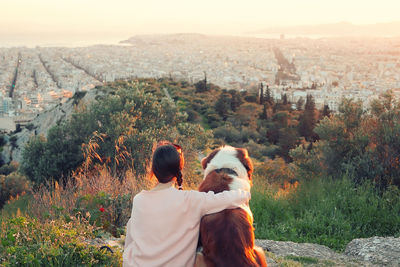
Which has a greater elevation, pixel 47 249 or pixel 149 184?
pixel 47 249

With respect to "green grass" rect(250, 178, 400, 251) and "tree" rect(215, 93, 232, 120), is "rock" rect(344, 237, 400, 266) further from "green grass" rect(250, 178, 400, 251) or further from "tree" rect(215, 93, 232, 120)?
Answer: "tree" rect(215, 93, 232, 120)

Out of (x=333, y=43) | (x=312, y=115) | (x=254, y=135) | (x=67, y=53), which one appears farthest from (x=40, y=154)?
(x=333, y=43)

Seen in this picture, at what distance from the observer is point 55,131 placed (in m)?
10.8

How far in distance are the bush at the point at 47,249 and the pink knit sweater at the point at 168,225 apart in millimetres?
913

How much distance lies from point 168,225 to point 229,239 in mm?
421

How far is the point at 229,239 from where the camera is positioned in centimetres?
215

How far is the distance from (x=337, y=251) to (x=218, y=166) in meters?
2.79

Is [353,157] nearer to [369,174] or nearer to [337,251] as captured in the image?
[369,174]

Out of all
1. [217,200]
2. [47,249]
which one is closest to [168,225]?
[217,200]

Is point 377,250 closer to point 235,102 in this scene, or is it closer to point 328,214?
point 328,214

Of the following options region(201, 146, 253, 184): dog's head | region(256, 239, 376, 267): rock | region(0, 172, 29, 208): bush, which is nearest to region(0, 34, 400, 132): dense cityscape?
region(0, 172, 29, 208): bush

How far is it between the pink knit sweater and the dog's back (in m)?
0.09

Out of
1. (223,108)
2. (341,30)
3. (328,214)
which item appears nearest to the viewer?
(328,214)

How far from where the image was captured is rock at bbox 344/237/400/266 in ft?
13.8
